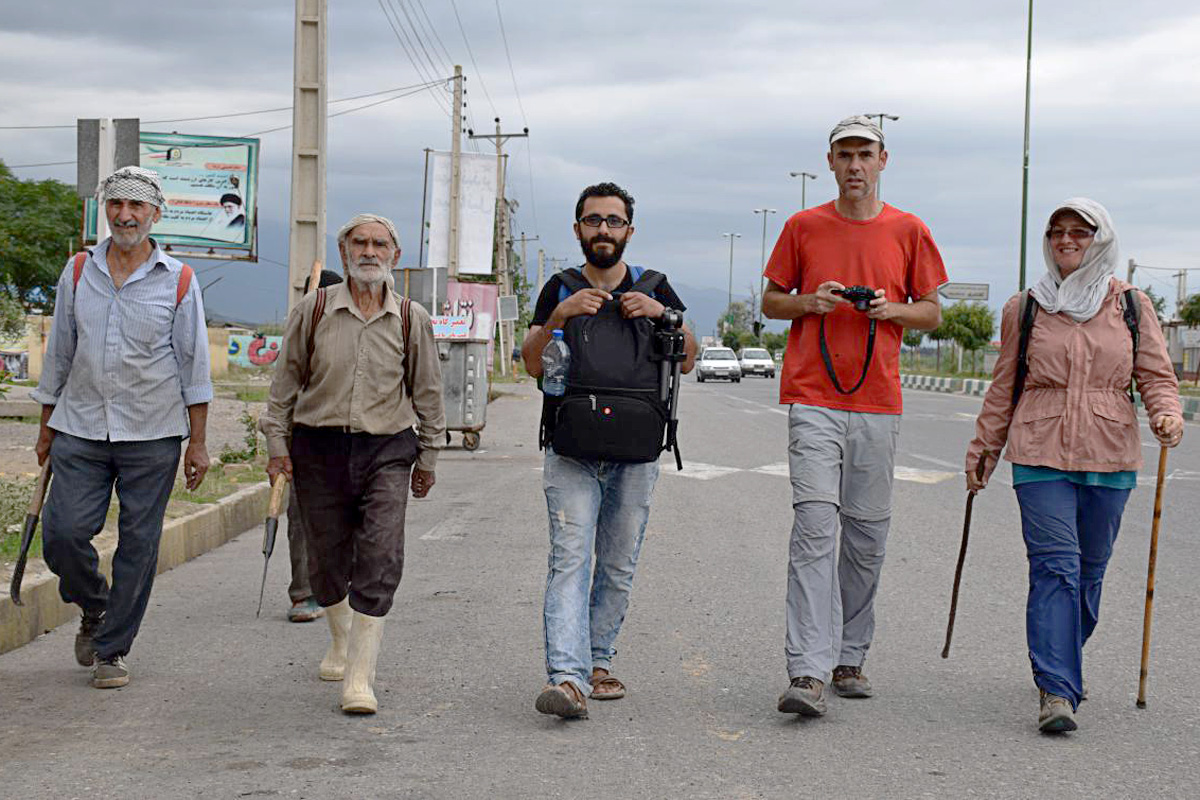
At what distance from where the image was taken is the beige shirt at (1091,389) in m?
5.33

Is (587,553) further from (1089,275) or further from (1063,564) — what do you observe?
(1089,275)

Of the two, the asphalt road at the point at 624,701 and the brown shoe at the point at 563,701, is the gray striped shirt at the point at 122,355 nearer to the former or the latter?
the asphalt road at the point at 624,701

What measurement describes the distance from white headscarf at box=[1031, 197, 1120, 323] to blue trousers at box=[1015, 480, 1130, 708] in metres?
0.62

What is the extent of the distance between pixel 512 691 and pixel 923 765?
65.4 inches

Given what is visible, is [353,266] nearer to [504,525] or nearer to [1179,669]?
[1179,669]

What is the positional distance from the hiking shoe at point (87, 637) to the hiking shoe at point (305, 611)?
130cm

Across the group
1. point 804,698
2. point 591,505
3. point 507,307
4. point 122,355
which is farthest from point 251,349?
point 804,698

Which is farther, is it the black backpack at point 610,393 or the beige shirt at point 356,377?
the beige shirt at point 356,377

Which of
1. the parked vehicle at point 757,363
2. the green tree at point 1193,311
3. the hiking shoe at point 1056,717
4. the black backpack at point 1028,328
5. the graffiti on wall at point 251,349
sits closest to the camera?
the hiking shoe at point 1056,717

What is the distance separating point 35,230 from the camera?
5578cm

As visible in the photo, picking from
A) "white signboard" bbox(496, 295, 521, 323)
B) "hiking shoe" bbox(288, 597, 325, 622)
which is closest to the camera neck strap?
"hiking shoe" bbox(288, 597, 325, 622)

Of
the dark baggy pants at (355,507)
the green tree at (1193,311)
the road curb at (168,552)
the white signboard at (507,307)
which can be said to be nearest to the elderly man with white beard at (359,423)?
the dark baggy pants at (355,507)

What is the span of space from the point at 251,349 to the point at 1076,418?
55718 millimetres

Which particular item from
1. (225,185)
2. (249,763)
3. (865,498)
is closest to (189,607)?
(249,763)
